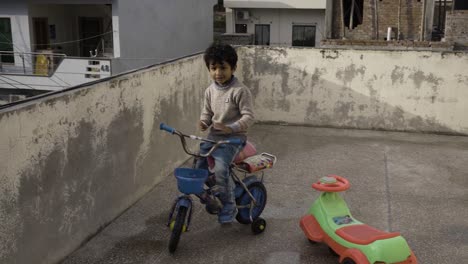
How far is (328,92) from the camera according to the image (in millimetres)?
8836

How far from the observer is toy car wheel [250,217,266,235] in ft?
15.0

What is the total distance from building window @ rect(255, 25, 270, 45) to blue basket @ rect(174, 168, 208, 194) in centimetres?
2263

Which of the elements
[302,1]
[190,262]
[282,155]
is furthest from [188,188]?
[302,1]

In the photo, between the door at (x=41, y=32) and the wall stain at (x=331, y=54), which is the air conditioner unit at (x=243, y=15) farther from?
the wall stain at (x=331, y=54)

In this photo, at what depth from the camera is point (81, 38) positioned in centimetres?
2016

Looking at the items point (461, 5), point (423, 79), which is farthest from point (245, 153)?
point (461, 5)

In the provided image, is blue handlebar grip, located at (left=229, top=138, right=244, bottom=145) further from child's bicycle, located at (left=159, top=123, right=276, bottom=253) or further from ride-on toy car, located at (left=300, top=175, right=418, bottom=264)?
ride-on toy car, located at (left=300, top=175, right=418, bottom=264)

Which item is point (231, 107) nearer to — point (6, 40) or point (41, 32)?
point (41, 32)

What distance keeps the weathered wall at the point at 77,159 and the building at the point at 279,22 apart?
2014 centimetres

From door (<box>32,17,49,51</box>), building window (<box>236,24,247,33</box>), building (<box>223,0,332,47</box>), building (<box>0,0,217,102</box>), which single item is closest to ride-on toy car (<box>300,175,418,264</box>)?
building (<box>0,0,217,102</box>)

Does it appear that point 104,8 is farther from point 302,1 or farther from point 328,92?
point 328,92

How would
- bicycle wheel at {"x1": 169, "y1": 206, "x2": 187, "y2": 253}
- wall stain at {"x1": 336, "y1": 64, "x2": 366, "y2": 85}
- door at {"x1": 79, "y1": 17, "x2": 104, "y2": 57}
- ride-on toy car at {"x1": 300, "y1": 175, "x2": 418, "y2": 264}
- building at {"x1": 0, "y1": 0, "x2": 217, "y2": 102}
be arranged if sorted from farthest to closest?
1. door at {"x1": 79, "y1": 17, "x2": 104, "y2": 57}
2. building at {"x1": 0, "y1": 0, "x2": 217, "y2": 102}
3. wall stain at {"x1": 336, "y1": 64, "x2": 366, "y2": 85}
4. bicycle wheel at {"x1": 169, "y1": 206, "x2": 187, "y2": 253}
5. ride-on toy car at {"x1": 300, "y1": 175, "x2": 418, "y2": 264}

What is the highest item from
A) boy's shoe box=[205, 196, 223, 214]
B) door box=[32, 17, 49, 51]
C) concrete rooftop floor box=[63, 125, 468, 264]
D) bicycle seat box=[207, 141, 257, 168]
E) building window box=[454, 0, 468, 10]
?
building window box=[454, 0, 468, 10]

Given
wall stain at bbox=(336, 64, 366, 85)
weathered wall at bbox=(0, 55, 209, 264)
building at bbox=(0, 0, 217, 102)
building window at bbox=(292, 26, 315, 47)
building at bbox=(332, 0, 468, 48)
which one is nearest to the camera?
weathered wall at bbox=(0, 55, 209, 264)
